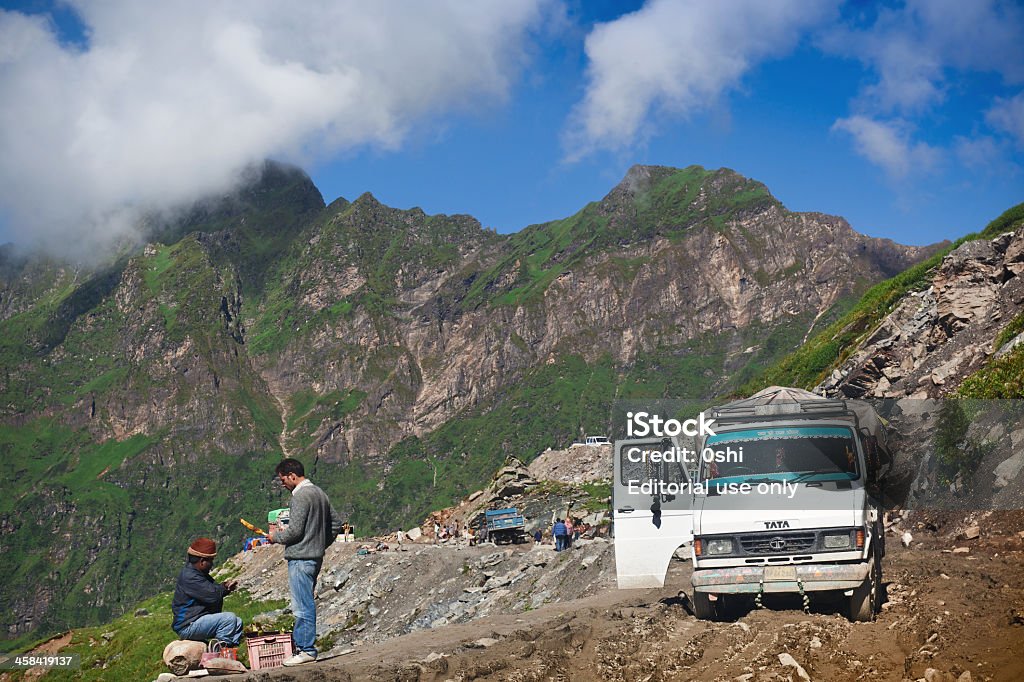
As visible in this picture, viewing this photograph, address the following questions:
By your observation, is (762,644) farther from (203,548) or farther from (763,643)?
(203,548)

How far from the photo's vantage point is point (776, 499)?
1206cm

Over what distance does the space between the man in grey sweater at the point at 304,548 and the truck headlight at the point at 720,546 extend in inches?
201

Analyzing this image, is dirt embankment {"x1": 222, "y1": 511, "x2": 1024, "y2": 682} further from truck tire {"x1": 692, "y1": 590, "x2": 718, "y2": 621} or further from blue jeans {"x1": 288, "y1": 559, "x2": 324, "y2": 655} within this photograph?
blue jeans {"x1": 288, "y1": 559, "x2": 324, "y2": 655}

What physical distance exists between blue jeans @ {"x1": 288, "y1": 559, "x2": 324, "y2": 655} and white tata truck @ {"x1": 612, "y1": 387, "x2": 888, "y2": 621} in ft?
16.8

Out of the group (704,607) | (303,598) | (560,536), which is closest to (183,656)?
(303,598)

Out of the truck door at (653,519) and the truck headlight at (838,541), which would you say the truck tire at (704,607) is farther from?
the truck headlight at (838,541)

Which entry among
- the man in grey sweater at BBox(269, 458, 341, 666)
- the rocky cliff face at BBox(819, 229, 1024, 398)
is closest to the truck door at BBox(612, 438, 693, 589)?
the man in grey sweater at BBox(269, 458, 341, 666)

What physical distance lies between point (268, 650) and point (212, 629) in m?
0.77

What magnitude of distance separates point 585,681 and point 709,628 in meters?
2.34

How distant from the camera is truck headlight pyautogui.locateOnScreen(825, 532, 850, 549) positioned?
1148 cm

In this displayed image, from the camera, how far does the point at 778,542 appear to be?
11758 millimetres

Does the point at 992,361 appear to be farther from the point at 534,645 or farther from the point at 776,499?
the point at 534,645

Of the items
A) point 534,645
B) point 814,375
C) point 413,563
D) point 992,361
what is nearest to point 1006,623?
point 534,645

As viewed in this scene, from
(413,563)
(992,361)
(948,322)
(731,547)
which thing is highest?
(948,322)
